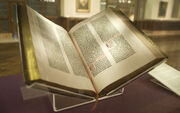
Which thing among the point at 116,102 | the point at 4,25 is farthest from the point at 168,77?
the point at 4,25

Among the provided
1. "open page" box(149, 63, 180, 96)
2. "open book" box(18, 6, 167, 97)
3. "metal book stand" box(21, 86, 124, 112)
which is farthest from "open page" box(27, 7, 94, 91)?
"open page" box(149, 63, 180, 96)

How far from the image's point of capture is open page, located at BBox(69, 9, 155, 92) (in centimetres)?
40

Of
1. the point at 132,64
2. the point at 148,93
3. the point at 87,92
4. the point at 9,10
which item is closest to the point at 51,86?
the point at 87,92

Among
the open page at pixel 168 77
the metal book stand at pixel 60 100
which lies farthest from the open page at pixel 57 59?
the open page at pixel 168 77

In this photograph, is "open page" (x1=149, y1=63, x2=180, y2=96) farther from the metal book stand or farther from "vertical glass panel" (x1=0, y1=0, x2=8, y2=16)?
"vertical glass panel" (x1=0, y1=0, x2=8, y2=16)

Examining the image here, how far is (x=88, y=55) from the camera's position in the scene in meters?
0.50

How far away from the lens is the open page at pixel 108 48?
398 millimetres

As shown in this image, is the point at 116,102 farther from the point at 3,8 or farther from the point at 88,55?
the point at 3,8

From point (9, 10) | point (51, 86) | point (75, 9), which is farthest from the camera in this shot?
point (75, 9)

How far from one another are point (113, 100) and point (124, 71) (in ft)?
0.55

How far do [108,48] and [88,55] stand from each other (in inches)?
2.7

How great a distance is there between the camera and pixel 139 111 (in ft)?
1.53

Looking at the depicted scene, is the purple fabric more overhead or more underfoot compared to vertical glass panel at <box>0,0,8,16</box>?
more underfoot

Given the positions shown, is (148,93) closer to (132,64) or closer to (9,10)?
(132,64)
